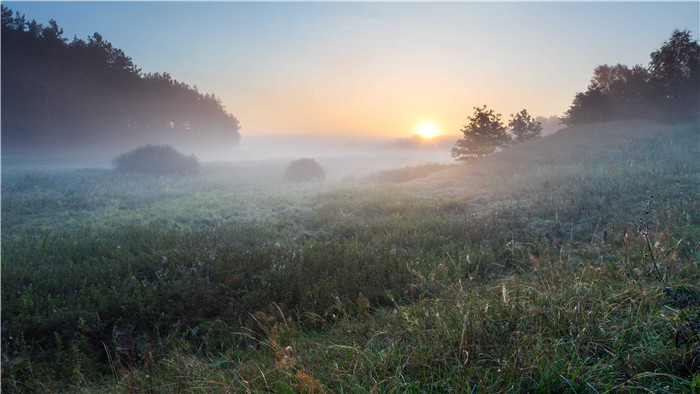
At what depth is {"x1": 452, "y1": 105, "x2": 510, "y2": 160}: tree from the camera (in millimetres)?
27688

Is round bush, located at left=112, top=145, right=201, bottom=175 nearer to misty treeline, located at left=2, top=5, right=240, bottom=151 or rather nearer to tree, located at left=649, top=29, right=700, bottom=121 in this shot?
misty treeline, located at left=2, top=5, right=240, bottom=151

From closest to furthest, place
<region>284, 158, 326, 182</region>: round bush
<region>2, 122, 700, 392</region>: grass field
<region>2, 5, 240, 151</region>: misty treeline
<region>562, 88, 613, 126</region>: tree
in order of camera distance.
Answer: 1. <region>2, 122, 700, 392</region>: grass field
2. <region>2, 5, 240, 151</region>: misty treeline
3. <region>284, 158, 326, 182</region>: round bush
4. <region>562, 88, 613, 126</region>: tree

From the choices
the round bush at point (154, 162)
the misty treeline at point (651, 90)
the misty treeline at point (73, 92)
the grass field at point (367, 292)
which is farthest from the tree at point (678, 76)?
the misty treeline at point (73, 92)

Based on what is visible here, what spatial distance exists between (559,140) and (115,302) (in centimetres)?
3030

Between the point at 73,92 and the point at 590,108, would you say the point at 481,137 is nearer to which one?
the point at 590,108

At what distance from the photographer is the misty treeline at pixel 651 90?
24.7 m

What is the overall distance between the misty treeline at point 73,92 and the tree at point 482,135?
3555 centimetres

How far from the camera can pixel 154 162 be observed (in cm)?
2447

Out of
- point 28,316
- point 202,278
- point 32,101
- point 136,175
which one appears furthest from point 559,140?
point 32,101

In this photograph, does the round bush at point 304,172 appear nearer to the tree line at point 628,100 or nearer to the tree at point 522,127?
the tree line at point 628,100

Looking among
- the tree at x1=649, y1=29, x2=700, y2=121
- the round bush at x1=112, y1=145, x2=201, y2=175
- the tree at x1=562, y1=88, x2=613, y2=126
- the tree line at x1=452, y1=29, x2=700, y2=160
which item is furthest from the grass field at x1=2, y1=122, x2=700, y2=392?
the tree at x1=562, y1=88, x2=613, y2=126

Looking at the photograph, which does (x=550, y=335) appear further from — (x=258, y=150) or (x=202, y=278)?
(x=258, y=150)

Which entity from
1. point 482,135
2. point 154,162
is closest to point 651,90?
point 482,135

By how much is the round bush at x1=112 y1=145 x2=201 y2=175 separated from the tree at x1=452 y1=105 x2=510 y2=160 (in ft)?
80.7
